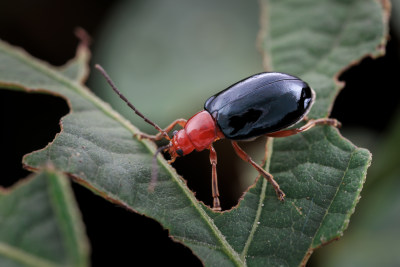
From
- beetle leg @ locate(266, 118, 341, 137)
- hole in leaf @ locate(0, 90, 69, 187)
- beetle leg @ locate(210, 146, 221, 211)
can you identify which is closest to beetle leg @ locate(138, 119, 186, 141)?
beetle leg @ locate(210, 146, 221, 211)

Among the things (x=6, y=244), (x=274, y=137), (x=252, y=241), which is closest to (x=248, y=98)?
(x=274, y=137)

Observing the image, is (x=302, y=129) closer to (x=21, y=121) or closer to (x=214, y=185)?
(x=214, y=185)

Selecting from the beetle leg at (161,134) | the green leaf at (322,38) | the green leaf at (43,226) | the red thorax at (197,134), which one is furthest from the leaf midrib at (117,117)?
the green leaf at (322,38)

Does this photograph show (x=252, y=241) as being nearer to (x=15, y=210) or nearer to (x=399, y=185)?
(x=15, y=210)

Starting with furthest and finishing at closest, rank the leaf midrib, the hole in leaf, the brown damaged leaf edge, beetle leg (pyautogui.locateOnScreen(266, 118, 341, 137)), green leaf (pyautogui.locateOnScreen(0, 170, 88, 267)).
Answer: the hole in leaf < the brown damaged leaf edge < beetle leg (pyautogui.locateOnScreen(266, 118, 341, 137)) < the leaf midrib < green leaf (pyautogui.locateOnScreen(0, 170, 88, 267))

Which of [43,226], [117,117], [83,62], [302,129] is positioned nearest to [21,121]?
[83,62]

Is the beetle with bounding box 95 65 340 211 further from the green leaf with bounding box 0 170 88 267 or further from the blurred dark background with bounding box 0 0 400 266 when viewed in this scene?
the green leaf with bounding box 0 170 88 267
